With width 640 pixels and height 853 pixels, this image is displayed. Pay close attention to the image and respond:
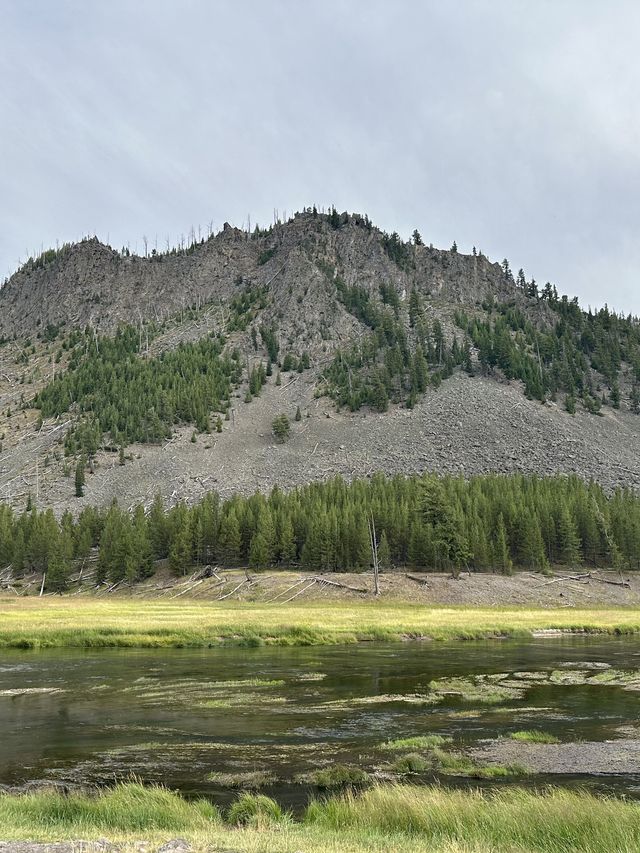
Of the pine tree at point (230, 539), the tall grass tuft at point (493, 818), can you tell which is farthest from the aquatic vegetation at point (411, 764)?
the pine tree at point (230, 539)

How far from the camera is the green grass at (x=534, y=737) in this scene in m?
22.1

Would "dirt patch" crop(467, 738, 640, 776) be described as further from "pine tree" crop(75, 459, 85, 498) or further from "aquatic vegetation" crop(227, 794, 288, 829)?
"pine tree" crop(75, 459, 85, 498)

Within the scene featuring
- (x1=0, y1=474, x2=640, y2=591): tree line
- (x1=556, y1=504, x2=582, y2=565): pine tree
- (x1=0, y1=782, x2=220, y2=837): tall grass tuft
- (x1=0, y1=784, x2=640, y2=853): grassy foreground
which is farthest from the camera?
(x1=556, y1=504, x2=582, y2=565): pine tree

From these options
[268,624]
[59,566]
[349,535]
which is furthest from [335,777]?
[59,566]

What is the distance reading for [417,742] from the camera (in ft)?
71.5

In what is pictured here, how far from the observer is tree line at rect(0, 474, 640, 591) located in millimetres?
101375

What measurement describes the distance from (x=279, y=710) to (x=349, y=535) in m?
75.6

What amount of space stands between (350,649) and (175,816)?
35337 millimetres

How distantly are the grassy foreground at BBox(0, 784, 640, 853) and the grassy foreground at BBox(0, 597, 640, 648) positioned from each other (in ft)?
122

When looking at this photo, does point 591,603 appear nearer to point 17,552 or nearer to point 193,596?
point 193,596

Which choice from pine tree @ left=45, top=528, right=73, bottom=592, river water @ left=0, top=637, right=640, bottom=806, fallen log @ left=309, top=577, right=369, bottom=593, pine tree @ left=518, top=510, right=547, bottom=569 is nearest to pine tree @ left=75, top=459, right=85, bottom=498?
pine tree @ left=45, top=528, right=73, bottom=592

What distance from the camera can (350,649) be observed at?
48062 millimetres

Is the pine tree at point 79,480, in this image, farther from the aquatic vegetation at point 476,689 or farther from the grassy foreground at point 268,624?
the aquatic vegetation at point 476,689

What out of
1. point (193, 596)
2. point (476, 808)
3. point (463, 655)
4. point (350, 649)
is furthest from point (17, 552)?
point (476, 808)
